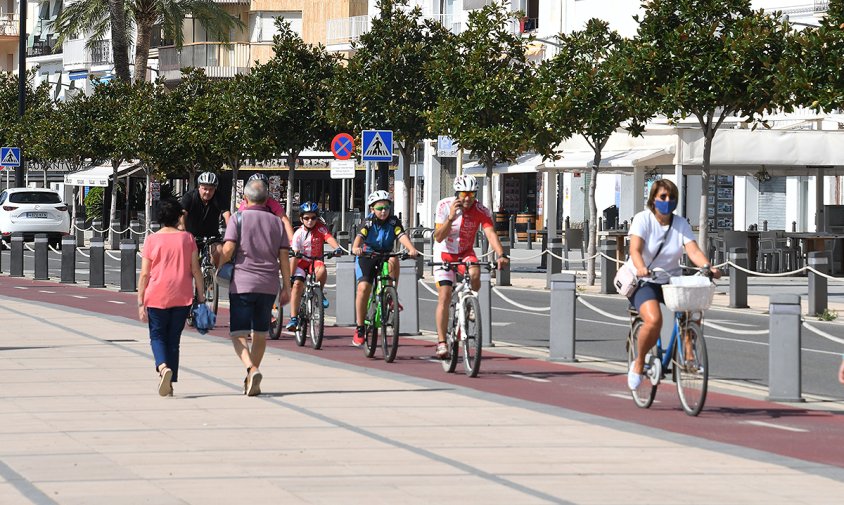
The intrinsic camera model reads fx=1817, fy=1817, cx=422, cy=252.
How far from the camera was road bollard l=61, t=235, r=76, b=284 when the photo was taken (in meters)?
33.5

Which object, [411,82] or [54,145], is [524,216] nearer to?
[54,145]

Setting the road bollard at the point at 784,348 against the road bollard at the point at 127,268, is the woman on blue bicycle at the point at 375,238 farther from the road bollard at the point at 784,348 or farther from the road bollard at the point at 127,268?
the road bollard at the point at 127,268

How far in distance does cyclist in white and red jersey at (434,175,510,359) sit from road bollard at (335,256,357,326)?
5.75 meters

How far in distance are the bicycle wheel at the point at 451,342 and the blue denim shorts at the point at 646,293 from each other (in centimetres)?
272

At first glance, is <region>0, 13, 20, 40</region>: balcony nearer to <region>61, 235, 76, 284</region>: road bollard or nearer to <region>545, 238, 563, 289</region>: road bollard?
<region>61, 235, 76, 284</region>: road bollard

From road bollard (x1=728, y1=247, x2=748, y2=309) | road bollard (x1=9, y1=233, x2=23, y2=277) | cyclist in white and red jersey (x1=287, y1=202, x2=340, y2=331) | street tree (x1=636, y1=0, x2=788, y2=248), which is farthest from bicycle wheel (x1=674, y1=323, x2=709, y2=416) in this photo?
road bollard (x1=9, y1=233, x2=23, y2=277)

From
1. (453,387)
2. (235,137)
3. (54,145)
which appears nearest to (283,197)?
(54,145)

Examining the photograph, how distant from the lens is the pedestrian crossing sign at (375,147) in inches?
1275

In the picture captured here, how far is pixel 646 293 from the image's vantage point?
12625 mm

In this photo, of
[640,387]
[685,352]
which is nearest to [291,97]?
[640,387]

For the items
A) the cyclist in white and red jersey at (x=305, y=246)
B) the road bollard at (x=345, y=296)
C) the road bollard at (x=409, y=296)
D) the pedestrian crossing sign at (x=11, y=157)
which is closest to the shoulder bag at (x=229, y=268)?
the cyclist in white and red jersey at (x=305, y=246)

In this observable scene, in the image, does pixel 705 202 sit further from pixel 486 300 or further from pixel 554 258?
pixel 486 300

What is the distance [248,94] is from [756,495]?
3889 centimetres

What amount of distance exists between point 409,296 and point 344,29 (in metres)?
51.5
